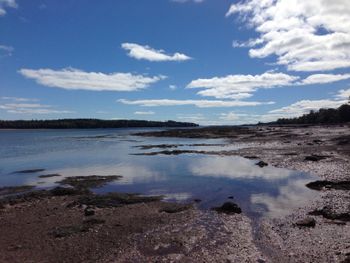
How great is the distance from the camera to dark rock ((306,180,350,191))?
19683 millimetres

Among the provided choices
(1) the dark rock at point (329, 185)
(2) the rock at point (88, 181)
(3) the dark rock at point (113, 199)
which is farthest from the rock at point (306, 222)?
(2) the rock at point (88, 181)

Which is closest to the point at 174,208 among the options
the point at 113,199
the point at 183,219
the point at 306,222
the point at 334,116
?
the point at 183,219

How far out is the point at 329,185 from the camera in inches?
801

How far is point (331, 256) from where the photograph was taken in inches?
410

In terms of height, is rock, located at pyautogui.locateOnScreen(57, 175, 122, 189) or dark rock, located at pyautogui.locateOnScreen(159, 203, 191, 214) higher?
dark rock, located at pyautogui.locateOnScreen(159, 203, 191, 214)

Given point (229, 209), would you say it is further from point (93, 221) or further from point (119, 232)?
point (93, 221)

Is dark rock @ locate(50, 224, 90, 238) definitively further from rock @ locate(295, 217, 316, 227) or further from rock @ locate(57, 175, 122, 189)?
rock @ locate(57, 175, 122, 189)

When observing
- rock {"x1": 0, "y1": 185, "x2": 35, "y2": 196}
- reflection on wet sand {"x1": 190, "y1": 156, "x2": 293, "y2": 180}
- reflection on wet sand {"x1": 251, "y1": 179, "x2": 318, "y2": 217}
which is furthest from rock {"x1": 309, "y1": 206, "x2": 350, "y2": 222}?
rock {"x1": 0, "y1": 185, "x2": 35, "y2": 196}

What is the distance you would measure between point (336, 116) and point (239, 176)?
13410cm

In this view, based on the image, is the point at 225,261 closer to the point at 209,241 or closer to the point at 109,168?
the point at 209,241

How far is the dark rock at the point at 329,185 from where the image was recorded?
19.7 meters

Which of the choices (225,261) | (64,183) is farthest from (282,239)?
(64,183)

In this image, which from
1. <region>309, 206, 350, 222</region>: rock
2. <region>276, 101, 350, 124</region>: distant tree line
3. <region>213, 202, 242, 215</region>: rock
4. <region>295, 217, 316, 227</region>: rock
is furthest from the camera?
<region>276, 101, 350, 124</region>: distant tree line

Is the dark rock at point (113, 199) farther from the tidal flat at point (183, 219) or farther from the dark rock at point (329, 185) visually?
the dark rock at point (329, 185)
